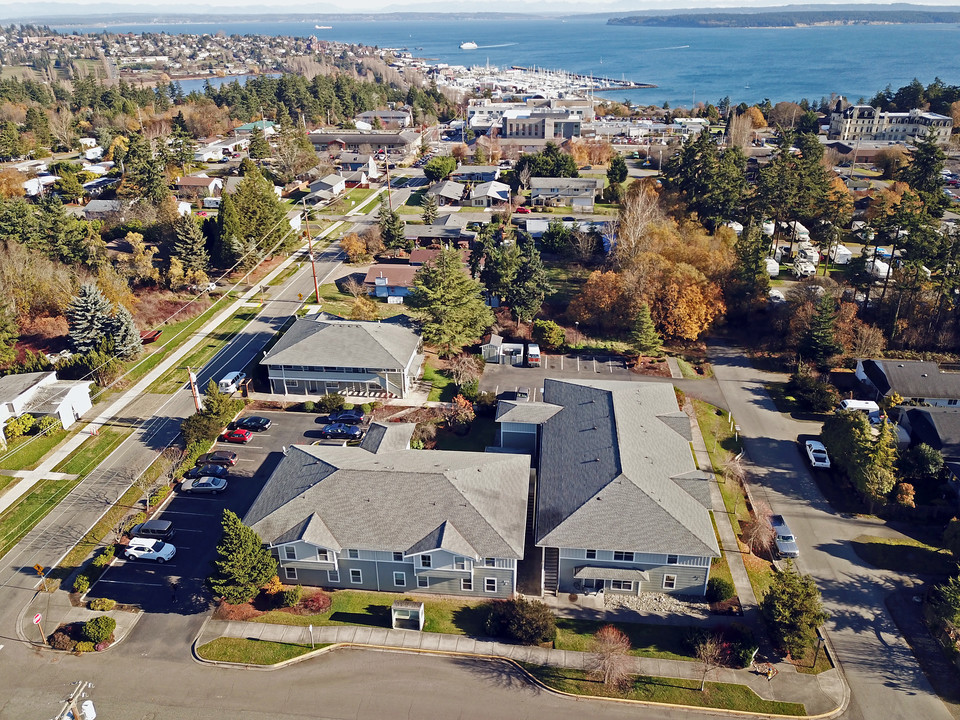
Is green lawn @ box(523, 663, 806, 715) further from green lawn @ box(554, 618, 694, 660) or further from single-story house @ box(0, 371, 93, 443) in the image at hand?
single-story house @ box(0, 371, 93, 443)

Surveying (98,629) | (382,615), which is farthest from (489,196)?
(98,629)

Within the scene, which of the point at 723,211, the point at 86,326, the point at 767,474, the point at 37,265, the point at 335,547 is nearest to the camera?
the point at 335,547

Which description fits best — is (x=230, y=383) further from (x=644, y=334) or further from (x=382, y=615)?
(x=644, y=334)

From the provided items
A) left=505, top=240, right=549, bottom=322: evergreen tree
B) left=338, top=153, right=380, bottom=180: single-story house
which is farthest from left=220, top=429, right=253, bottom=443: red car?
left=338, top=153, right=380, bottom=180: single-story house

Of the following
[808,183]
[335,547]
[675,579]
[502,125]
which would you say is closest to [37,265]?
[335,547]

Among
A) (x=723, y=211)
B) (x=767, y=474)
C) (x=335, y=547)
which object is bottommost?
(x=767, y=474)

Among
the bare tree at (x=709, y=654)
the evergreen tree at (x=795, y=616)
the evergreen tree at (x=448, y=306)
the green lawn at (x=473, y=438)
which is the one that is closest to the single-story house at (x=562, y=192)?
the evergreen tree at (x=448, y=306)

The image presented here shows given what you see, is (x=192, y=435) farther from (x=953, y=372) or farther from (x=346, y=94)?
(x=346, y=94)
